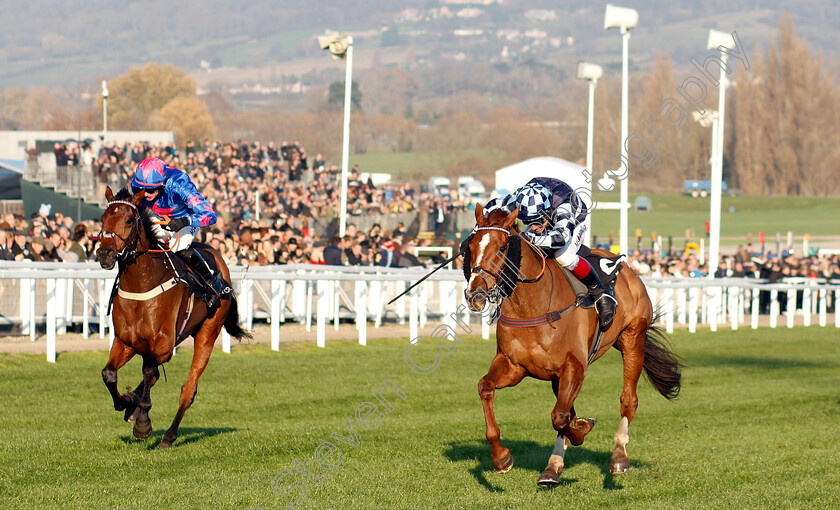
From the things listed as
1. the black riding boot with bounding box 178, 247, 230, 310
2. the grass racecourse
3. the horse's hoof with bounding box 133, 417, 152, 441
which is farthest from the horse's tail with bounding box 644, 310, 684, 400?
the horse's hoof with bounding box 133, 417, 152, 441

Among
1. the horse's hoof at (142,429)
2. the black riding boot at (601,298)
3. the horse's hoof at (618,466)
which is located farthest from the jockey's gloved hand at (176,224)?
the horse's hoof at (618,466)

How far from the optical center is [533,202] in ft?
20.5

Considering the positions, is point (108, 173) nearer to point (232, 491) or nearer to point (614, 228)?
point (232, 491)

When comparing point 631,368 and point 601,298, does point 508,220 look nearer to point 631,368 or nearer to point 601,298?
point 601,298

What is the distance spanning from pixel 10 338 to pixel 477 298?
7.61m

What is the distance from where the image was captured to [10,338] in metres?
11.2

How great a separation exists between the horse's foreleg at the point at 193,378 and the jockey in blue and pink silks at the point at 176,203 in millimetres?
552

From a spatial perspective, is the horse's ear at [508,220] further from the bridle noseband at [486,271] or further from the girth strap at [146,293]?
the girth strap at [146,293]

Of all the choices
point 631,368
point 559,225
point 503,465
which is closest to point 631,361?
point 631,368

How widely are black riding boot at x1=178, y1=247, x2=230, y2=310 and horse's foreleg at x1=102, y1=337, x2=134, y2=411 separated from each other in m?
0.80

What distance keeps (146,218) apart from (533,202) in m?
2.49

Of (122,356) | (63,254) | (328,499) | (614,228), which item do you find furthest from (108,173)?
(614,228)

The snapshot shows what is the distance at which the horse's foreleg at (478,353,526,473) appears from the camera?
581 cm

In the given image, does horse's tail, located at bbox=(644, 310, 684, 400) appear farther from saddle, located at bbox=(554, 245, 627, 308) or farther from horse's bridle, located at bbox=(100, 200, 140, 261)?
horse's bridle, located at bbox=(100, 200, 140, 261)
